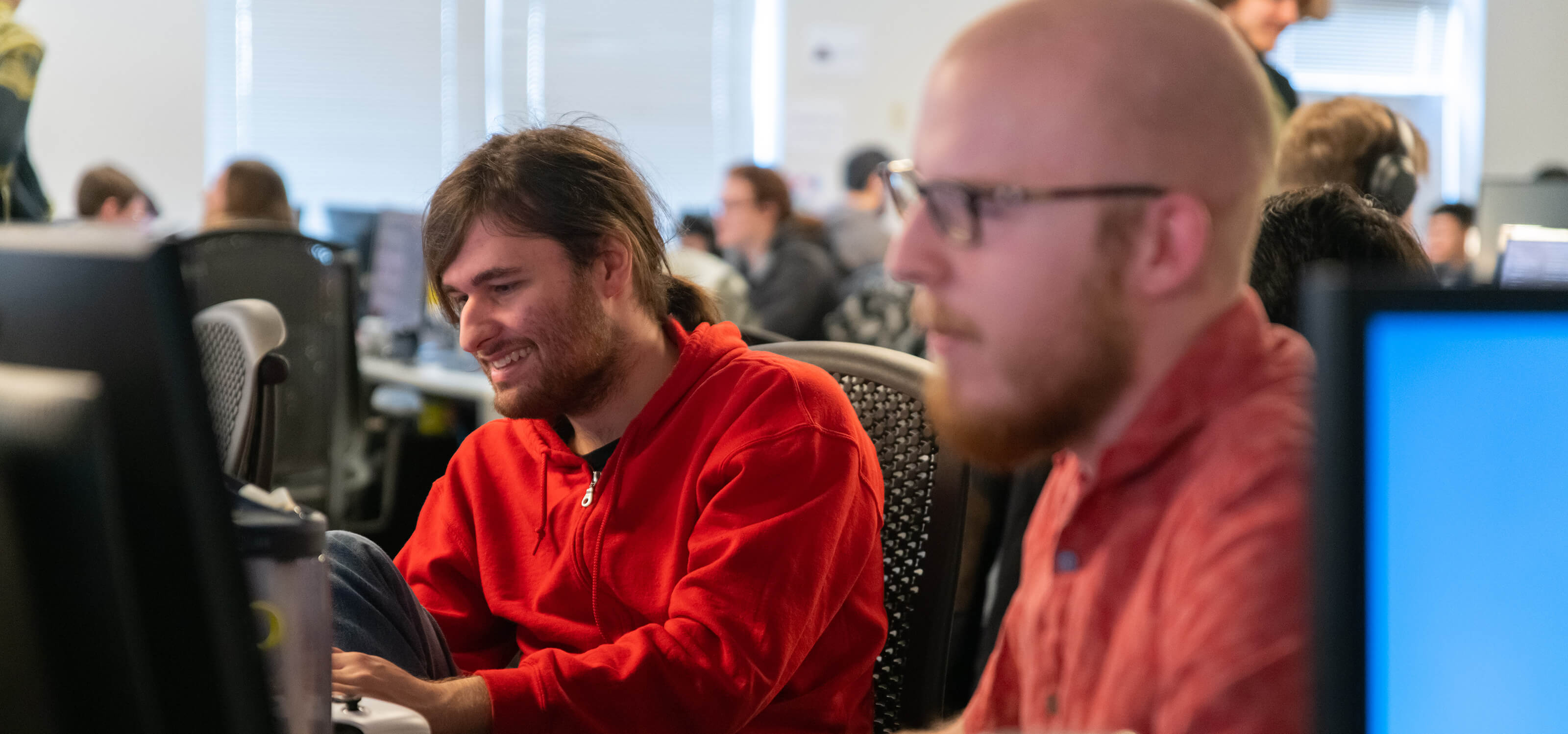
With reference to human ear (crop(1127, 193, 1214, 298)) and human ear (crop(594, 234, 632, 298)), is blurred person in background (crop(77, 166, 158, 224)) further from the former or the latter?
human ear (crop(1127, 193, 1214, 298))

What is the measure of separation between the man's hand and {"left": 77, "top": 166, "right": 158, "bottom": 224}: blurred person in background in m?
4.41

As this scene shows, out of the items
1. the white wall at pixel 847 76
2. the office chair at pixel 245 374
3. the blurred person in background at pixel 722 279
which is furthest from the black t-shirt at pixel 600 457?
the white wall at pixel 847 76

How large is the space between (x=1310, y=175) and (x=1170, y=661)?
145 centimetres

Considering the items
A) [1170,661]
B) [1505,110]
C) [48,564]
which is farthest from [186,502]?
[1505,110]

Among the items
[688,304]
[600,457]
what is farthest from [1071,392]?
[688,304]

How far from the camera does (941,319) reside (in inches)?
31.2

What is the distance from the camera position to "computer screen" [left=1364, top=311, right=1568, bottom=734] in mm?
482

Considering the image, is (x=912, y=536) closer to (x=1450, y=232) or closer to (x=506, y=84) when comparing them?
(x=1450, y=232)

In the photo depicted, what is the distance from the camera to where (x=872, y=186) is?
628 cm

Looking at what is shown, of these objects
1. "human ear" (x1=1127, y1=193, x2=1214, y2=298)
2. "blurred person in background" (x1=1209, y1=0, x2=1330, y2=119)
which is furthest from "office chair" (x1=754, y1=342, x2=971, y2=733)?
"blurred person in background" (x1=1209, y1=0, x2=1330, y2=119)

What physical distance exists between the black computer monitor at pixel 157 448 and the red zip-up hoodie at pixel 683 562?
25.2 inches

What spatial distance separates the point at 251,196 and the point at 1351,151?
3.19m

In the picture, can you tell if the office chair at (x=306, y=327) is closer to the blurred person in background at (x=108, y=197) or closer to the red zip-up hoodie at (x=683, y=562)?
the red zip-up hoodie at (x=683, y=562)

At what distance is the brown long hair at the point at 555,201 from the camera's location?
1.39 metres
